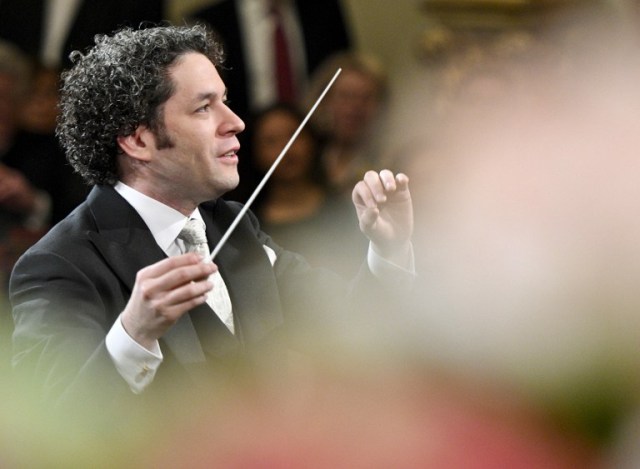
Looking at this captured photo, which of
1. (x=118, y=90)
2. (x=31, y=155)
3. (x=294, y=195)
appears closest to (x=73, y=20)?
(x=31, y=155)

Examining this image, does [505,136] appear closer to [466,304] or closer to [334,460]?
[466,304]

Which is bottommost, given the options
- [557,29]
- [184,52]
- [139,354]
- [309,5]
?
[557,29]

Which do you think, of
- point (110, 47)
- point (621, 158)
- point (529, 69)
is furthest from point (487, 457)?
point (529, 69)

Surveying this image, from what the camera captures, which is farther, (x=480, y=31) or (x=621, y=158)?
(x=480, y=31)

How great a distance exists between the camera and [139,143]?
1.34 metres

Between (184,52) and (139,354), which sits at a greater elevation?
(184,52)

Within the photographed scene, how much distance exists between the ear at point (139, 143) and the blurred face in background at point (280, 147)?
2356 millimetres

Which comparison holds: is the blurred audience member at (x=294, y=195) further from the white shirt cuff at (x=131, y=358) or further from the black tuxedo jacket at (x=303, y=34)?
the white shirt cuff at (x=131, y=358)

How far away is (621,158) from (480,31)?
4509mm

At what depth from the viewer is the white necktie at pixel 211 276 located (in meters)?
1.31

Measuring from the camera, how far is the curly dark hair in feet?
4.34

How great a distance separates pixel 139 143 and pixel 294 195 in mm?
2338

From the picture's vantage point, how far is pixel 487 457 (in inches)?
10.5

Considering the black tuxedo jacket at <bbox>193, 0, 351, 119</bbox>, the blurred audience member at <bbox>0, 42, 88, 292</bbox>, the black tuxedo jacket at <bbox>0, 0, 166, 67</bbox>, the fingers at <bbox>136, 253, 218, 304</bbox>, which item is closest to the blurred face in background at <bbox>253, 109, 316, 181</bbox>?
the black tuxedo jacket at <bbox>193, 0, 351, 119</bbox>
